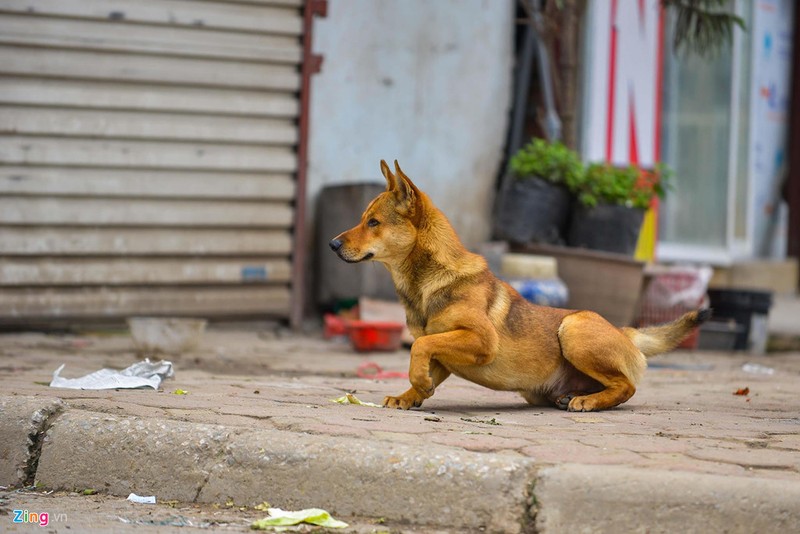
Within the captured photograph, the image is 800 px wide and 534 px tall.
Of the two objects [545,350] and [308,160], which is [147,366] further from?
[308,160]

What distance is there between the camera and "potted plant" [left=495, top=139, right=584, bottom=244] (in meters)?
9.52

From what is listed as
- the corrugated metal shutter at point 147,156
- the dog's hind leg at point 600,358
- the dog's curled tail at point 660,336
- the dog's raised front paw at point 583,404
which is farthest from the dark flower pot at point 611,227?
the dog's raised front paw at point 583,404

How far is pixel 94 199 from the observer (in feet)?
27.3

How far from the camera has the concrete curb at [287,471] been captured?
3.37 metres

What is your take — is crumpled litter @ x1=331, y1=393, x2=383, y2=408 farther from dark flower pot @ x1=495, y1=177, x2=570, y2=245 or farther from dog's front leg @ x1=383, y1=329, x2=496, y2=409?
dark flower pot @ x1=495, y1=177, x2=570, y2=245

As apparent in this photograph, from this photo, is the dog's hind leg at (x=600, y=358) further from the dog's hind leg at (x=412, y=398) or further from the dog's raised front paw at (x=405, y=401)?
the dog's raised front paw at (x=405, y=401)

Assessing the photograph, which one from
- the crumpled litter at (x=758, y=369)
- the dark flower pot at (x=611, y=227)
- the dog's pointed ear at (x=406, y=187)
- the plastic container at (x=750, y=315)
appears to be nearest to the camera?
the dog's pointed ear at (x=406, y=187)

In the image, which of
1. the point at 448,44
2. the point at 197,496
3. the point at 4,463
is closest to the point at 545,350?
the point at 197,496

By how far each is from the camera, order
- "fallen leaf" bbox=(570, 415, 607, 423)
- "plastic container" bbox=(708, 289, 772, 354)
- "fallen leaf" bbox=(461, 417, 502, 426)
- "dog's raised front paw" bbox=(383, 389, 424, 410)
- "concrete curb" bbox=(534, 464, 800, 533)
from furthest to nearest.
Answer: "plastic container" bbox=(708, 289, 772, 354) → "dog's raised front paw" bbox=(383, 389, 424, 410) → "fallen leaf" bbox=(570, 415, 607, 423) → "fallen leaf" bbox=(461, 417, 502, 426) → "concrete curb" bbox=(534, 464, 800, 533)

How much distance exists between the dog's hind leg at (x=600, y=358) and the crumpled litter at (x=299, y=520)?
158cm

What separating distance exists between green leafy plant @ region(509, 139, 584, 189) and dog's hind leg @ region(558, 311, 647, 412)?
4873 millimetres

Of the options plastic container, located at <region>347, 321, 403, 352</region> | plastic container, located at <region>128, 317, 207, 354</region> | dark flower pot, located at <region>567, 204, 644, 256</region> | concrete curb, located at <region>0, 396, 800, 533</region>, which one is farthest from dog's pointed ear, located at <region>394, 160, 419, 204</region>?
dark flower pot, located at <region>567, 204, 644, 256</region>

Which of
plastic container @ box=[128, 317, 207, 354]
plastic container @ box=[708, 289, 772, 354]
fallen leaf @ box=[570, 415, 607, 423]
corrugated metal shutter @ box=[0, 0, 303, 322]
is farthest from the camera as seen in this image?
plastic container @ box=[708, 289, 772, 354]

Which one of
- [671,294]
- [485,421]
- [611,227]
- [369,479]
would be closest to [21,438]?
[369,479]
